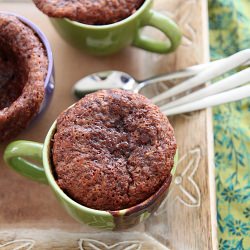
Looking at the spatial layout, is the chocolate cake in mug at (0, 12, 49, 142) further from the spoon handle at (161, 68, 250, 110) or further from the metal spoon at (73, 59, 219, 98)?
the spoon handle at (161, 68, 250, 110)

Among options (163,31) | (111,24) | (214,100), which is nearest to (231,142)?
(214,100)

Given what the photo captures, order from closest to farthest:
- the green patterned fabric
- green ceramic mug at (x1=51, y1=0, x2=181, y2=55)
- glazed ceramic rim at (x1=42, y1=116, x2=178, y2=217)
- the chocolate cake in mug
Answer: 1. glazed ceramic rim at (x1=42, y1=116, x2=178, y2=217)
2. the chocolate cake in mug
3. green ceramic mug at (x1=51, y1=0, x2=181, y2=55)
4. the green patterned fabric

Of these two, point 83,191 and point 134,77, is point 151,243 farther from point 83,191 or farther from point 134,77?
point 134,77

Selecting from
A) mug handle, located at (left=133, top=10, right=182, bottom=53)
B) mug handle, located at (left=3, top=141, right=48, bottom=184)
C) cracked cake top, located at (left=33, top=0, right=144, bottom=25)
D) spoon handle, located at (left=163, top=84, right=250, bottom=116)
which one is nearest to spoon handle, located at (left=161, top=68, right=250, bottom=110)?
spoon handle, located at (left=163, top=84, right=250, bottom=116)

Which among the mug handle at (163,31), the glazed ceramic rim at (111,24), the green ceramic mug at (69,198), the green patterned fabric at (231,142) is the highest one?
the glazed ceramic rim at (111,24)

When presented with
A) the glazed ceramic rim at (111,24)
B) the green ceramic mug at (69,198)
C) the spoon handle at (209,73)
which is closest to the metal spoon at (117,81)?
the spoon handle at (209,73)

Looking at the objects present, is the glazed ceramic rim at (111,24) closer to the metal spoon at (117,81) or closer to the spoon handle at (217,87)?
the metal spoon at (117,81)
